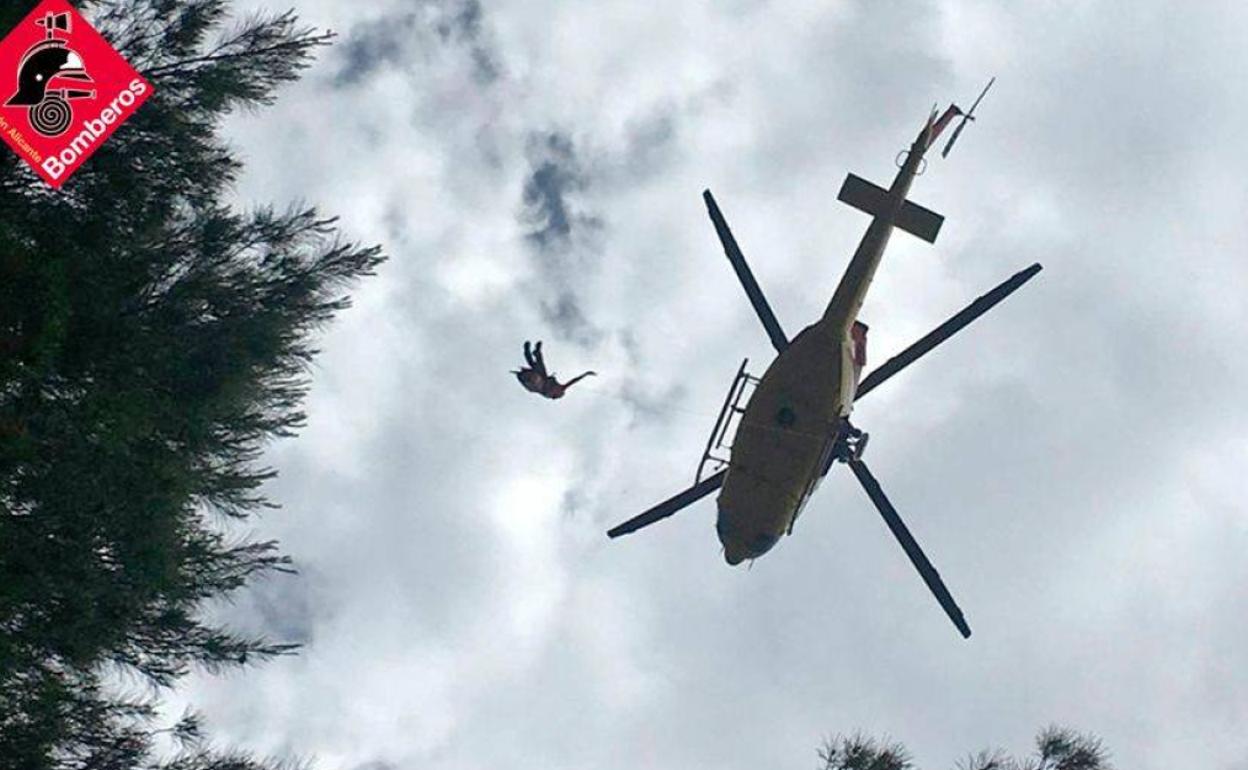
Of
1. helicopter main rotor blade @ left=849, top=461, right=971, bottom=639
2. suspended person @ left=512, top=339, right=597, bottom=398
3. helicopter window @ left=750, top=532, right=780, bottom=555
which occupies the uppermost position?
suspended person @ left=512, top=339, right=597, bottom=398

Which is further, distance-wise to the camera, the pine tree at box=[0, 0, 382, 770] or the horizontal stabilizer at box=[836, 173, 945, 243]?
the horizontal stabilizer at box=[836, 173, 945, 243]

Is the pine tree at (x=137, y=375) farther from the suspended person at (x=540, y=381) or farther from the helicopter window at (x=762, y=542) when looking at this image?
the helicopter window at (x=762, y=542)

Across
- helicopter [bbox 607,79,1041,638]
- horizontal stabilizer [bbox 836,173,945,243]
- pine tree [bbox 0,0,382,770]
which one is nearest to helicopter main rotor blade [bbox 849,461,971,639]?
helicopter [bbox 607,79,1041,638]

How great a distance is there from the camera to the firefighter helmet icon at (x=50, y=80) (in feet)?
22.6

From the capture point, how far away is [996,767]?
6.26 meters

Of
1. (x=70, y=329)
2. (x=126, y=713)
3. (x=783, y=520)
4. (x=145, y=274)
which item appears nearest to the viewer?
(x=70, y=329)

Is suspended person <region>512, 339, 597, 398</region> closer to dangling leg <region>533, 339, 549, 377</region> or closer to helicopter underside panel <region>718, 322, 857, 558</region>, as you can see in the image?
dangling leg <region>533, 339, 549, 377</region>

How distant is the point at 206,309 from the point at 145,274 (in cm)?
47

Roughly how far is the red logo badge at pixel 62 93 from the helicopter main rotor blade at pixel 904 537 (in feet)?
28.5

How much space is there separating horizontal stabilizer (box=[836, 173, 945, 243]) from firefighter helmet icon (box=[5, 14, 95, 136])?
29.7 feet

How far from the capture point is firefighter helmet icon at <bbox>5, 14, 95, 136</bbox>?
22.6 feet

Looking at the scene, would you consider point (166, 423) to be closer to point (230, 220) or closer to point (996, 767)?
point (230, 220)

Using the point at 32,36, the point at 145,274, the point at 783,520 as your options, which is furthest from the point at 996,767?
the point at 32,36

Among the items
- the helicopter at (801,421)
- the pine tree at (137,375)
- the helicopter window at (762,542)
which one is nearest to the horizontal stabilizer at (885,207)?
the helicopter at (801,421)
